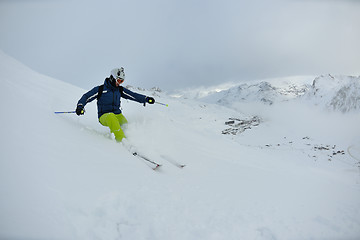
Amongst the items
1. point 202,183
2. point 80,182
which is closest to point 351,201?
point 202,183

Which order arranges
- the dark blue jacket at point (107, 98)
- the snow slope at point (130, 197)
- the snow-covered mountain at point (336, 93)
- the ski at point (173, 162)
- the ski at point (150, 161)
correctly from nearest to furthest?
the snow slope at point (130, 197), the ski at point (150, 161), the ski at point (173, 162), the dark blue jacket at point (107, 98), the snow-covered mountain at point (336, 93)

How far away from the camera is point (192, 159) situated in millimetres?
5953

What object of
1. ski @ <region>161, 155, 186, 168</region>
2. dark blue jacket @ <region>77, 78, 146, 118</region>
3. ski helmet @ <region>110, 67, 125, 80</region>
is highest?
ski helmet @ <region>110, 67, 125, 80</region>

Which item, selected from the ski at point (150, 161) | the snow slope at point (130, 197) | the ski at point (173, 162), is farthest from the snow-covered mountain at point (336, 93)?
the ski at point (150, 161)

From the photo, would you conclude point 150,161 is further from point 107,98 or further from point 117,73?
point 117,73

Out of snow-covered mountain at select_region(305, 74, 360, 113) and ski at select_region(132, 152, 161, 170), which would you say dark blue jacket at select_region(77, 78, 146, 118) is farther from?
snow-covered mountain at select_region(305, 74, 360, 113)

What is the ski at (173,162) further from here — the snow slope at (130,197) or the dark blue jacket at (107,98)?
the dark blue jacket at (107,98)

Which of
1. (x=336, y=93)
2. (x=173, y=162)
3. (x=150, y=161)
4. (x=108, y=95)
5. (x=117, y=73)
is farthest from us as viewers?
(x=336, y=93)

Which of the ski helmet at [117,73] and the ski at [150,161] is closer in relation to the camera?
the ski at [150,161]

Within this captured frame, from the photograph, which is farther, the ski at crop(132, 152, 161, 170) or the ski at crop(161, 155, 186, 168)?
the ski at crop(161, 155, 186, 168)

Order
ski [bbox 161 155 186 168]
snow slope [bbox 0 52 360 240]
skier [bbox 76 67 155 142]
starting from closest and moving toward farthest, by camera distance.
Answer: snow slope [bbox 0 52 360 240], ski [bbox 161 155 186 168], skier [bbox 76 67 155 142]

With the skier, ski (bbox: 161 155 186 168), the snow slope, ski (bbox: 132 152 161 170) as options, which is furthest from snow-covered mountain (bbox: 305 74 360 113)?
the skier

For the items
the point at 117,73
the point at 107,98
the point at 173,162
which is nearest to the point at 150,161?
the point at 173,162

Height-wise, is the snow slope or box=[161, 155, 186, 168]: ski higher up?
the snow slope
